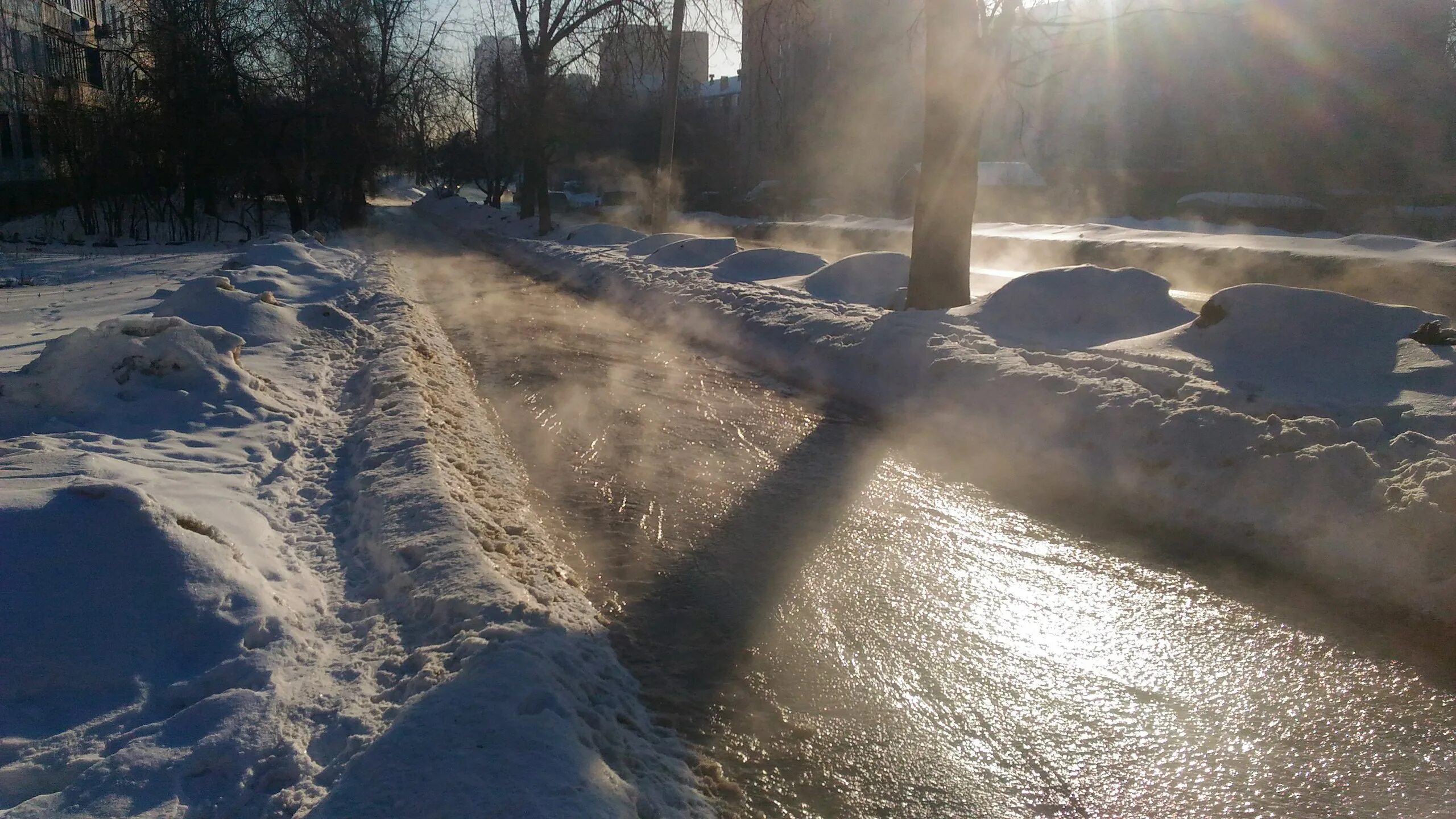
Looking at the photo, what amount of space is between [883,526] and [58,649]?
3.82 meters

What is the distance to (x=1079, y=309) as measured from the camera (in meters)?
9.30

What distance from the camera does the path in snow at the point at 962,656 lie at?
3109 mm

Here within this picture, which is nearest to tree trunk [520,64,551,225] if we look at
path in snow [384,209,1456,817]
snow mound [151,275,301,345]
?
snow mound [151,275,301,345]

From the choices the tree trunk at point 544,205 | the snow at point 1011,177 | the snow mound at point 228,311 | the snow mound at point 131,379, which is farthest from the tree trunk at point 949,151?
the snow at point 1011,177

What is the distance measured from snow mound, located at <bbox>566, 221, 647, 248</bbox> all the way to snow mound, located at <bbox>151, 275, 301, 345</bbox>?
13165 mm

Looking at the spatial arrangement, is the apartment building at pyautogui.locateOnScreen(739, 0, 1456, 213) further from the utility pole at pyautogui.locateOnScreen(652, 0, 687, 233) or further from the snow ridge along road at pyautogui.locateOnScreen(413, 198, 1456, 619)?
the snow ridge along road at pyautogui.locateOnScreen(413, 198, 1456, 619)

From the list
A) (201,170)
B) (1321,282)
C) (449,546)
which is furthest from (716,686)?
(201,170)

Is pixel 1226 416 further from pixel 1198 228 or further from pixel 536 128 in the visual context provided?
pixel 536 128

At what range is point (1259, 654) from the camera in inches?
156

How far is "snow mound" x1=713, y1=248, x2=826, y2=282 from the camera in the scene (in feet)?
47.9

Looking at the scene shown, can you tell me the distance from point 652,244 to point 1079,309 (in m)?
11.6

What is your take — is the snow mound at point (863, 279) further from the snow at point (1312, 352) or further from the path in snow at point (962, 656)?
the path in snow at point (962, 656)

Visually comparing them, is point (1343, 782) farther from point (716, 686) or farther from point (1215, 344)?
point (1215, 344)

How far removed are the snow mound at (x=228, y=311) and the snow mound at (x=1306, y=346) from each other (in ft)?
25.0
